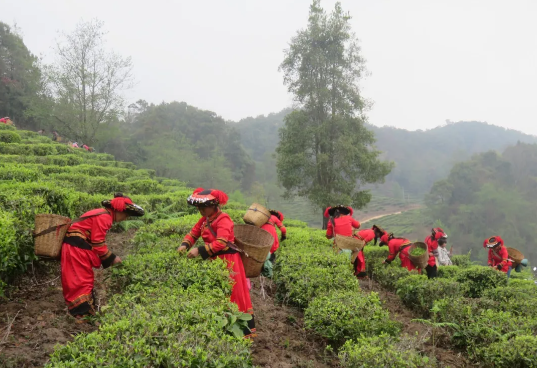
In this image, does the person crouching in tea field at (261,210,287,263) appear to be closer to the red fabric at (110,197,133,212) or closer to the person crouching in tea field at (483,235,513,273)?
the red fabric at (110,197,133,212)

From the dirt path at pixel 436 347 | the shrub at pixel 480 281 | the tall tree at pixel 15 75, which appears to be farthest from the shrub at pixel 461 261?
the tall tree at pixel 15 75

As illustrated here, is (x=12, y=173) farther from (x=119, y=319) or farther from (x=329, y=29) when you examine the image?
(x=329, y=29)

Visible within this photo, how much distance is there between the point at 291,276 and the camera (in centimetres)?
555

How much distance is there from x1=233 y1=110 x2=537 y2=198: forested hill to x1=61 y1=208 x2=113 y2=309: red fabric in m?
60.1

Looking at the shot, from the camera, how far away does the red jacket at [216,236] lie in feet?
12.9

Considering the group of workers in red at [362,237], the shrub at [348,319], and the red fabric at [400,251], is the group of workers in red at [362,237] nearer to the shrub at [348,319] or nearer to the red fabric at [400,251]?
the red fabric at [400,251]

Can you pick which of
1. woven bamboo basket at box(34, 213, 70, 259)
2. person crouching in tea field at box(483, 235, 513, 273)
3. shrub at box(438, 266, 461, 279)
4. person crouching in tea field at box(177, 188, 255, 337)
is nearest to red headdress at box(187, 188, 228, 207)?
person crouching in tea field at box(177, 188, 255, 337)

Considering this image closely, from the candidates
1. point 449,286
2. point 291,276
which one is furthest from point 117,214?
point 449,286

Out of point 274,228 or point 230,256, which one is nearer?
point 230,256

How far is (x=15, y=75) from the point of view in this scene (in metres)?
29.0

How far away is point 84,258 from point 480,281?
720 cm

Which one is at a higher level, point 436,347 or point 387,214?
point 436,347

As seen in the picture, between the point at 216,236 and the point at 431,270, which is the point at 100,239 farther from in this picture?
the point at 431,270

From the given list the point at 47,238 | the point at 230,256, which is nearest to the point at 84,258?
the point at 47,238
